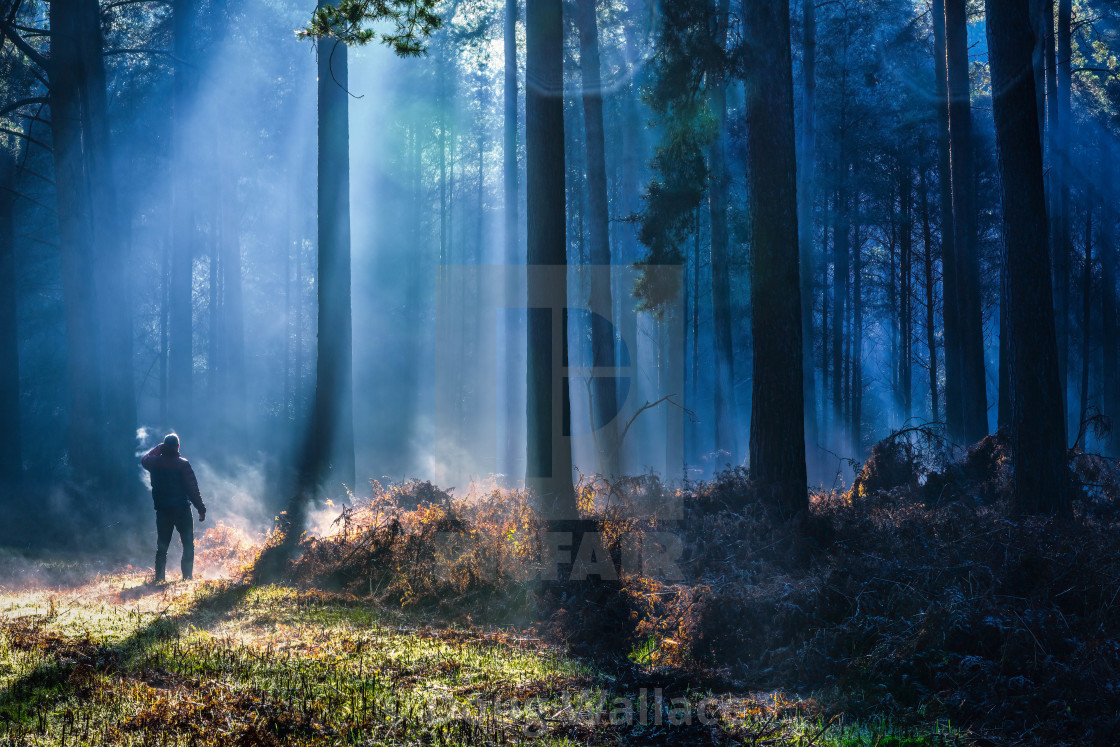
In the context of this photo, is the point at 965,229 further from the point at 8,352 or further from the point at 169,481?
the point at 8,352

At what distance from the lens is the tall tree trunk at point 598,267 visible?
47.9 feet

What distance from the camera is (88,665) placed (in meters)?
5.41

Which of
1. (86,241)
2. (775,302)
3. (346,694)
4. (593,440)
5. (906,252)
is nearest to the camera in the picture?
(346,694)

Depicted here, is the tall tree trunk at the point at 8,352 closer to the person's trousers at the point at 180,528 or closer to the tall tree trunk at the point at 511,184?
the person's trousers at the point at 180,528

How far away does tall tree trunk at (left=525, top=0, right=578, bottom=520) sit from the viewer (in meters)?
9.38

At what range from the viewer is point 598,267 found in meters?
15.5

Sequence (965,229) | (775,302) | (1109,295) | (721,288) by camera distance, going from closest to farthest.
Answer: (775,302)
(965,229)
(721,288)
(1109,295)

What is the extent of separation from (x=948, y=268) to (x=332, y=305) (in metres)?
13.6

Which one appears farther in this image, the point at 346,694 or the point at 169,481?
the point at 169,481

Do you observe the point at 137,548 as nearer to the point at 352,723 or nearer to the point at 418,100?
the point at 352,723

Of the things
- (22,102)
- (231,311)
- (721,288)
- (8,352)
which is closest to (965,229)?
(721,288)

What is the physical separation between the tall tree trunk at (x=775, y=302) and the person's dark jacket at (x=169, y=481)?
7692 millimetres

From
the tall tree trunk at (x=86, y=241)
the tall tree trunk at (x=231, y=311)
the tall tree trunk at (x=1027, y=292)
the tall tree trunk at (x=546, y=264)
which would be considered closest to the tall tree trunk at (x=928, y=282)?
the tall tree trunk at (x=1027, y=292)

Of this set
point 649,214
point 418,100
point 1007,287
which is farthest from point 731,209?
point 1007,287
